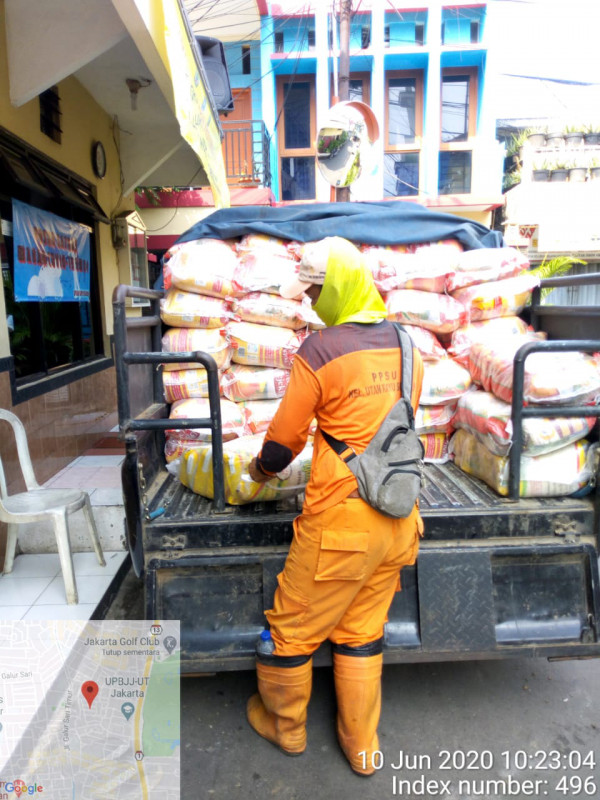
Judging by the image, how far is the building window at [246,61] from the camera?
1248cm

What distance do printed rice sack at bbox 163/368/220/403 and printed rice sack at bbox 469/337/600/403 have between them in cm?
146

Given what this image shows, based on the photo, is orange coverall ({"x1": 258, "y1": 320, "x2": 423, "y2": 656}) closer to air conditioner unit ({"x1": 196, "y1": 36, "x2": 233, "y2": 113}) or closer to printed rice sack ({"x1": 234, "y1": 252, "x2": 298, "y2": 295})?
printed rice sack ({"x1": 234, "y1": 252, "x2": 298, "y2": 295})

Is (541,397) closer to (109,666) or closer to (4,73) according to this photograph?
(109,666)

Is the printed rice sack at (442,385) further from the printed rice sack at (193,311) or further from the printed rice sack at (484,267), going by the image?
the printed rice sack at (193,311)

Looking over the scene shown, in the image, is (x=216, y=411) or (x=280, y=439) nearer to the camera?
(x=280, y=439)

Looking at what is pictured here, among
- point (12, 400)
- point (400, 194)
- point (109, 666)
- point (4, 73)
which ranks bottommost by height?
point (109, 666)

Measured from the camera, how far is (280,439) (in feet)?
7.20

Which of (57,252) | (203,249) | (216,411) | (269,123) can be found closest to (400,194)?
(269,123)

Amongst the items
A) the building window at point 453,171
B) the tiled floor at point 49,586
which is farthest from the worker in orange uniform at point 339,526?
the building window at point 453,171

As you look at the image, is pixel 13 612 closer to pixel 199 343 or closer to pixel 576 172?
pixel 199 343

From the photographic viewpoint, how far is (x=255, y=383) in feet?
10.5

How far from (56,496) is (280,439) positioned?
2.00 meters

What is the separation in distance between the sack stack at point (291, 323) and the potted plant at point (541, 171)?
39.4ft

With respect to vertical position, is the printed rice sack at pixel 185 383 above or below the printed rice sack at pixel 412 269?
below
